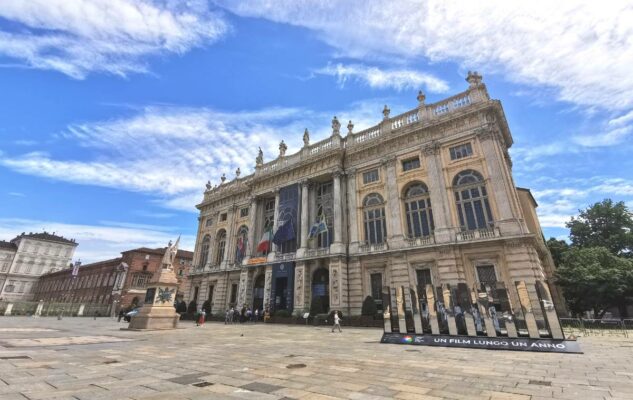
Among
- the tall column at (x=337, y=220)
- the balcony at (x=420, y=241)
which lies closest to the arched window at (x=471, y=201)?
the balcony at (x=420, y=241)

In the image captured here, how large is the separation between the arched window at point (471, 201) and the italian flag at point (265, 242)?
58.0 feet

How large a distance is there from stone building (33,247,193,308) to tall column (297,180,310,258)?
30.7 meters

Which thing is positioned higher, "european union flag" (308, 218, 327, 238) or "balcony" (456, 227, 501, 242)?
"european union flag" (308, 218, 327, 238)

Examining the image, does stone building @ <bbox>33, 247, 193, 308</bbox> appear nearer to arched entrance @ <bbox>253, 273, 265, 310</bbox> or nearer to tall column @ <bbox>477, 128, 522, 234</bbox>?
arched entrance @ <bbox>253, 273, 265, 310</bbox>

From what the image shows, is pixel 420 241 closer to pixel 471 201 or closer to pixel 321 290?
pixel 471 201

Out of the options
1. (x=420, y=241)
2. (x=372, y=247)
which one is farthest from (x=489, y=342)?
(x=372, y=247)

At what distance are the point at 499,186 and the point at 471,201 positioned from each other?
2.07 m

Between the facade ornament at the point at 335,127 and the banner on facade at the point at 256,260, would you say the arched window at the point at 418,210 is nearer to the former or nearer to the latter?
the facade ornament at the point at 335,127

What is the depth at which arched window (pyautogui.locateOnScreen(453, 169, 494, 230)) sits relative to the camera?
2080 cm

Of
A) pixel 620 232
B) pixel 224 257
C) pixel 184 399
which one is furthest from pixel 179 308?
pixel 620 232

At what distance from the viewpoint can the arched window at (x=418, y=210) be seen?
23.0 metres

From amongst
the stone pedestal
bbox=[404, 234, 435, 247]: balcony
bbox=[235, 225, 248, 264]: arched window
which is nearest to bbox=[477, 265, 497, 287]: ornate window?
bbox=[404, 234, 435, 247]: balcony

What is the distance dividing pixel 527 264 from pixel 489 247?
2.21 meters

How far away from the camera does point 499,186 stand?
66.1 feet
